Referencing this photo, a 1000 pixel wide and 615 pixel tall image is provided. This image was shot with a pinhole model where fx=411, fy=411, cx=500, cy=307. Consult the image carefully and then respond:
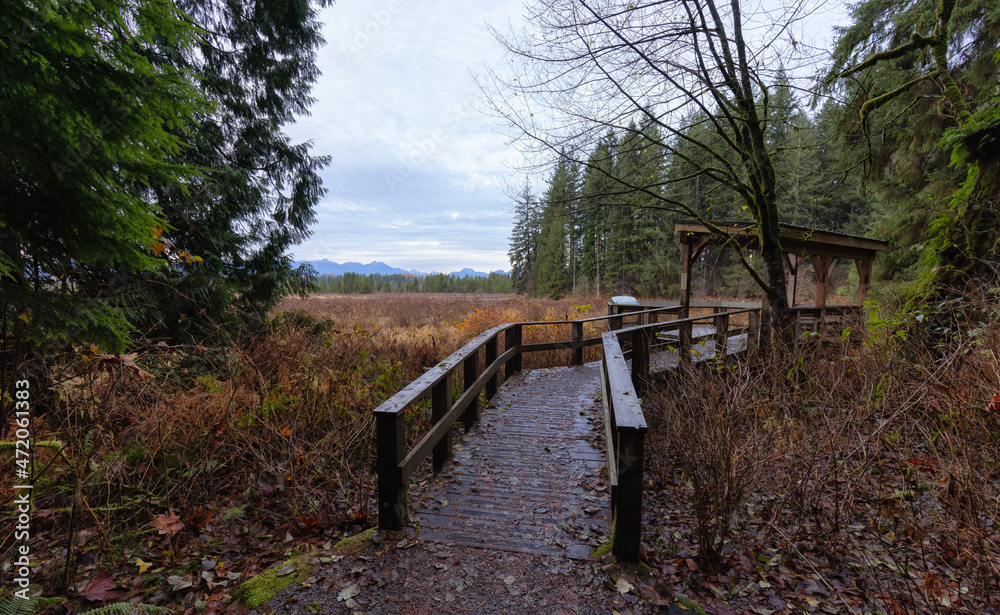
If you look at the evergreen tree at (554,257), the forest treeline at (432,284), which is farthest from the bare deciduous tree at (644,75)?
the forest treeline at (432,284)

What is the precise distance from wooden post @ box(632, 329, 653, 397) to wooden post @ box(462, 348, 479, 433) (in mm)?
2437

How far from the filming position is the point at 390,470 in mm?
3002

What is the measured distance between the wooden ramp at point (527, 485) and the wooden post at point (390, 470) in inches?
11.0

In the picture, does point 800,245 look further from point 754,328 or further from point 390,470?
point 390,470

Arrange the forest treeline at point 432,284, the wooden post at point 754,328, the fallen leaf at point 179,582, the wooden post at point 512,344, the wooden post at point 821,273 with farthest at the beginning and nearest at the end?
the forest treeline at point 432,284
the wooden post at point 821,273
the wooden post at point 754,328
the wooden post at point 512,344
the fallen leaf at point 179,582

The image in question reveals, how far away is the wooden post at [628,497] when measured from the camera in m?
2.68

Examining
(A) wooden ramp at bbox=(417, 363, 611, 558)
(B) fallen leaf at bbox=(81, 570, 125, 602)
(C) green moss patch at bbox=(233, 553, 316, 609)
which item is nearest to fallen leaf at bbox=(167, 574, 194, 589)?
(B) fallen leaf at bbox=(81, 570, 125, 602)

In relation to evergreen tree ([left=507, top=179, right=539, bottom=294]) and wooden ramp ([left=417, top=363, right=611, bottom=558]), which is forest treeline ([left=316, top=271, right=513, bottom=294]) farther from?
wooden ramp ([left=417, top=363, right=611, bottom=558])

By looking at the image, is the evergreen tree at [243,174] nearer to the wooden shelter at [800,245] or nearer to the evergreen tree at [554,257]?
the wooden shelter at [800,245]

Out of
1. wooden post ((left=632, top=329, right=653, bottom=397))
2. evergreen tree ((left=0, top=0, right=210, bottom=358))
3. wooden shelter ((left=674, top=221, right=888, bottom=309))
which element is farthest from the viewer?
wooden shelter ((left=674, top=221, right=888, bottom=309))

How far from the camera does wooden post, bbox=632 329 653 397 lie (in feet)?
20.1

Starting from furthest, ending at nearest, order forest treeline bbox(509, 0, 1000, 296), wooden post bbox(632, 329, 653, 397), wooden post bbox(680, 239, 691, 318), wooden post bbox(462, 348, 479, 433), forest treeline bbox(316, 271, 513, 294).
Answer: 1. forest treeline bbox(316, 271, 513, 294)
2. wooden post bbox(680, 239, 691, 318)
3. wooden post bbox(632, 329, 653, 397)
4. forest treeline bbox(509, 0, 1000, 296)
5. wooden post bbox(462, 348, 479, 433)

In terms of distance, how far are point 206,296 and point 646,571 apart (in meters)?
7.33

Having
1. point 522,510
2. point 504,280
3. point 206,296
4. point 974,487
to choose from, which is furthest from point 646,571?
point 504,280
